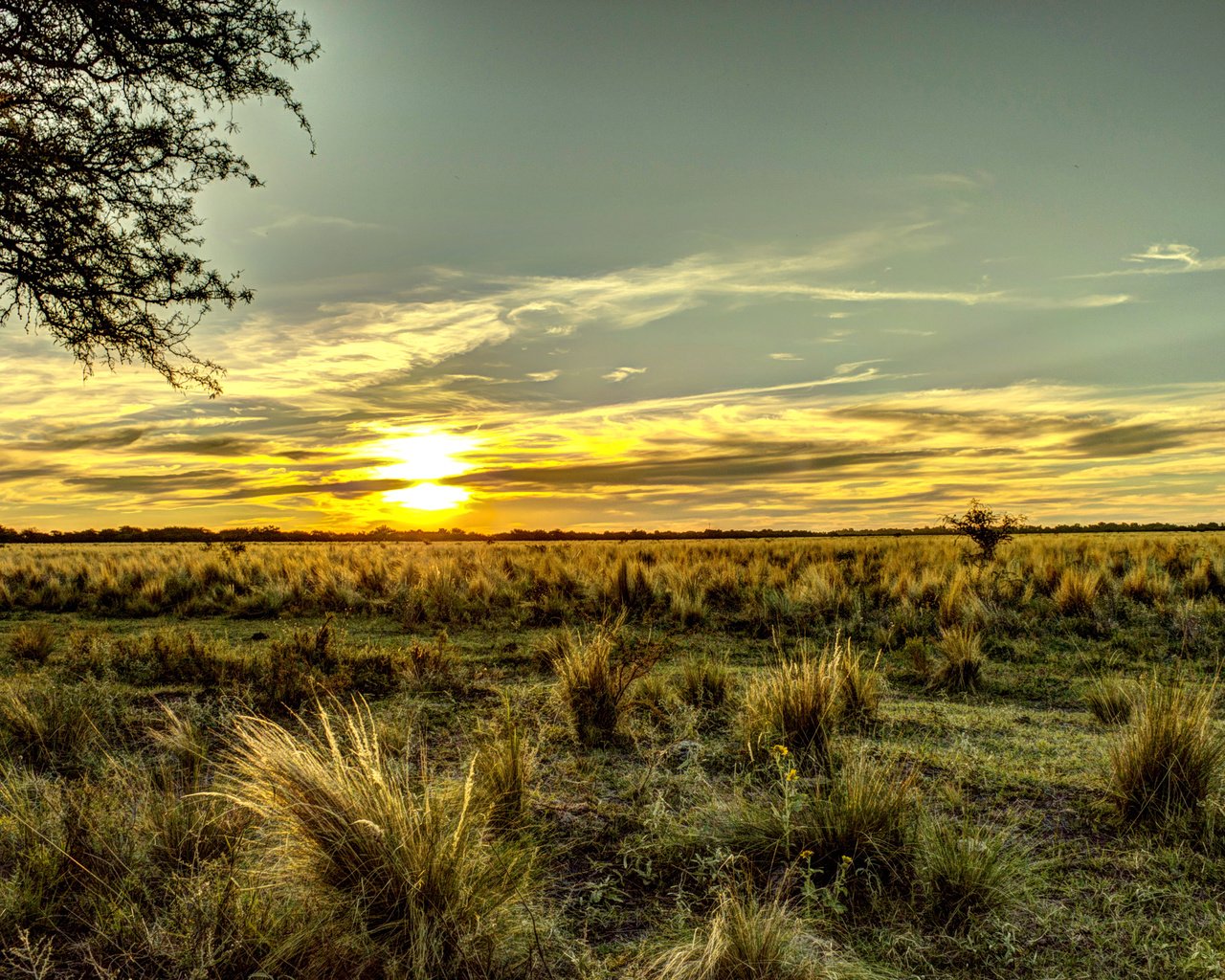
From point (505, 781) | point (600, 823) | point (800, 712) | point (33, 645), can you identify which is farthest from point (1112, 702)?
point (33, 645)

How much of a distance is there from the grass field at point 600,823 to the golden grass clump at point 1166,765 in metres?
0.02

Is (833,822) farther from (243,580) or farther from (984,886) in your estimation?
(243,580)

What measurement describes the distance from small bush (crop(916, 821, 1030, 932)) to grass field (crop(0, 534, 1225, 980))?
13 millimetres

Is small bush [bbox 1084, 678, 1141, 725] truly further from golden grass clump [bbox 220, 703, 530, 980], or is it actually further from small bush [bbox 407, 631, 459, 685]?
small bush [bbox 407, 631, 459, 685]

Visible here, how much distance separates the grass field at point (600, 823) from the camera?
302 centimetres

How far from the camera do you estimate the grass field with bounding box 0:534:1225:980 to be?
3.02 m

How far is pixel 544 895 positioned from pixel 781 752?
4.80 feet

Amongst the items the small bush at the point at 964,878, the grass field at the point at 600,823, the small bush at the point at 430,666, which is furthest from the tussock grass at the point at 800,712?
the small bush at the point at 430,666

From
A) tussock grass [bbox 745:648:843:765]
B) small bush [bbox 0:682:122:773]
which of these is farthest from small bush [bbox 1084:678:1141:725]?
small bush [bbox 0:682:122:773]

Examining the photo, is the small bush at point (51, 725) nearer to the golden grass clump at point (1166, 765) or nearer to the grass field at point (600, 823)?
the grass field at point (600, 823)

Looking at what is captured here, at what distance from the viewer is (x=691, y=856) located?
389 centimetres


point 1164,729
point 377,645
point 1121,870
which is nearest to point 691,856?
point 1121,870

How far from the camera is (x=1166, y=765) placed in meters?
4.46

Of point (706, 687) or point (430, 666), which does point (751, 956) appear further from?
point (430, 666)
